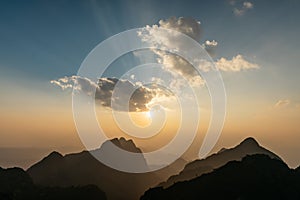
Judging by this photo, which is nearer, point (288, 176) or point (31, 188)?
point (288, 176)

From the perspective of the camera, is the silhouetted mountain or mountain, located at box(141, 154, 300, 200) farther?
the silhouetted mountain

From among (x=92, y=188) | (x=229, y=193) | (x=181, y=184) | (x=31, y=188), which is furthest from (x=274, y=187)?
(x=31, y=188)

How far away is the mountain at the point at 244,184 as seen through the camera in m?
93.8

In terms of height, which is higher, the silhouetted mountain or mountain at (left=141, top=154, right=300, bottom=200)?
mountain at (left=141, top=154, right=300, bottom=200)

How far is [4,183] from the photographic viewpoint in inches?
6742

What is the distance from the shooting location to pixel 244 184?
9694cm

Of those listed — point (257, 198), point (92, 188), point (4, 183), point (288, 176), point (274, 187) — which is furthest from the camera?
point (4, 183)

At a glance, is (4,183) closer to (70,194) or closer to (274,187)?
(70,194)

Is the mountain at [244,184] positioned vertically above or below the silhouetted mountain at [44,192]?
above

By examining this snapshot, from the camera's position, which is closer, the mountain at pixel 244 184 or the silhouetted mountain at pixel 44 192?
the mountain at pixel 244 184

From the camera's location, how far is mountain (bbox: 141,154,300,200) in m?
93.8

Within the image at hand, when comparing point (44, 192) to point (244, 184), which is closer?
point (244, 184)

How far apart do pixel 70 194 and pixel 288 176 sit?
102688mm

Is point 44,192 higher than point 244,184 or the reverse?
the reverse
